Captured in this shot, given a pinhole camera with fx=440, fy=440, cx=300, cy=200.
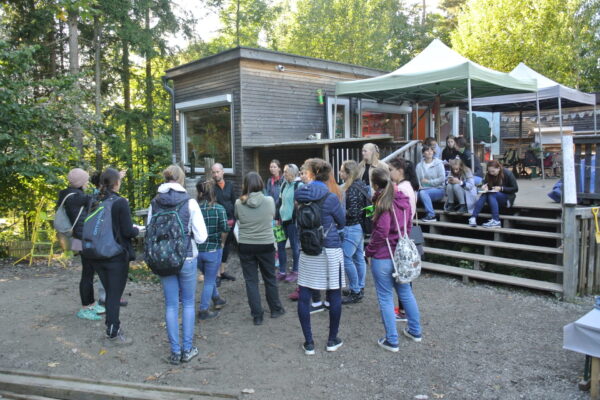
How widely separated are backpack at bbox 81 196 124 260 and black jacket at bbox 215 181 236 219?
7.93 feet

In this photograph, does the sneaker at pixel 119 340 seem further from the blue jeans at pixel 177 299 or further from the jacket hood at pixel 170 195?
the jacket hood at pixel 170 195

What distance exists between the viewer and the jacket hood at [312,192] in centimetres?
402

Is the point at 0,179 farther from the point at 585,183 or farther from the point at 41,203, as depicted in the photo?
the point at 585,183

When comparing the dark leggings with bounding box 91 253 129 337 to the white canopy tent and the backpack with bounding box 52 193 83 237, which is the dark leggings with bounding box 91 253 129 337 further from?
the white canopy tent

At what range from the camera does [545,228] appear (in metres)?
6.74

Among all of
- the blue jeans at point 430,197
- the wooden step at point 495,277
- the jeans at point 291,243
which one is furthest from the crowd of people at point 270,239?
the wooden step at point 495,277

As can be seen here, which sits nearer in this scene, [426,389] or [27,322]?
[426,389]

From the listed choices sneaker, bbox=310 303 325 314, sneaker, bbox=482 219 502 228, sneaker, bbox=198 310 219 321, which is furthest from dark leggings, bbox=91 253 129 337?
sneaker, bbox=482 219 502 228

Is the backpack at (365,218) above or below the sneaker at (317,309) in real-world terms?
above

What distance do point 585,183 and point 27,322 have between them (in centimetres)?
760

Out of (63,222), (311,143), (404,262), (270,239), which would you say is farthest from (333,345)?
(311,143)

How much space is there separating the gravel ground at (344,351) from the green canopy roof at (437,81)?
14.1 feet

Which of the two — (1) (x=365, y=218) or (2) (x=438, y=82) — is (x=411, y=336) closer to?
(1) (x=365, y=218)

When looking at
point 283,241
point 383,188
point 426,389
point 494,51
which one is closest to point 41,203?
point 283,241
